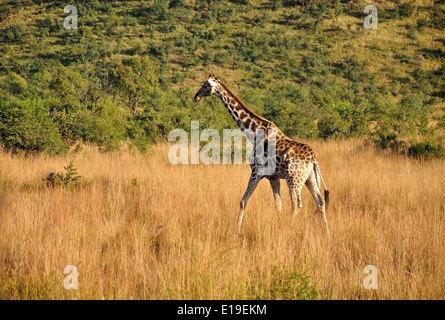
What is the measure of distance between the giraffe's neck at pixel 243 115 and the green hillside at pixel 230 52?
12.4 metres

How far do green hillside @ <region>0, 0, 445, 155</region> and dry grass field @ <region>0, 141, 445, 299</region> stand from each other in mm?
10968

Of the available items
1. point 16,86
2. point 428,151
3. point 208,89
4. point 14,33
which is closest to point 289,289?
point 208,89

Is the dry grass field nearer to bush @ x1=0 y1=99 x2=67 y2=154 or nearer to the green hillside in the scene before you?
bush @ x1=0 y1=99 x2=67 y2=154

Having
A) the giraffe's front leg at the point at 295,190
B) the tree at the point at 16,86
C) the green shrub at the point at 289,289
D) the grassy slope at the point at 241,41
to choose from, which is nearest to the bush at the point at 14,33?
the grassy slope at the point at 241,41

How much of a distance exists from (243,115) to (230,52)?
45352 millimetres

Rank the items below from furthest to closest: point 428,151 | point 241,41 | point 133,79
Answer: point 241,41
point 133,79
point 428,151

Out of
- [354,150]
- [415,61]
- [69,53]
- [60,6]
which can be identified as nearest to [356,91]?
[415,61]

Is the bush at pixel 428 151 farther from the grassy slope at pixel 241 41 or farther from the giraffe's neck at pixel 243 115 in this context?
the grassy slope at pixel 241 41

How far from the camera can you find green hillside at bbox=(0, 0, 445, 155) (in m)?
31.6

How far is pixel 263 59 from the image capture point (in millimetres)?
48594

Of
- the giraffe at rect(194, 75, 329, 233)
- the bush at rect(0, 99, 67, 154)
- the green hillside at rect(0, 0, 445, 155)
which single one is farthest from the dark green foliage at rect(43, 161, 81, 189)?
the green hillside at rect(0, 0, 445, 155)

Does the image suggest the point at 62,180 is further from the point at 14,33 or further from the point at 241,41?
the point at 14,33

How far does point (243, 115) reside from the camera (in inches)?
242
